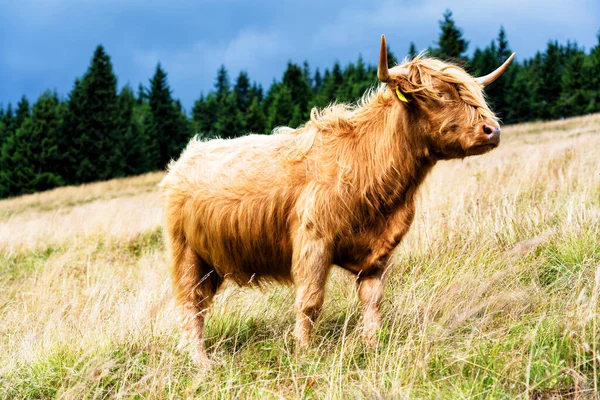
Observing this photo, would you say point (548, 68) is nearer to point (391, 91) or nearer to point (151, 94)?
point (151, 94)

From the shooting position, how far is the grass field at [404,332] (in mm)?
2740

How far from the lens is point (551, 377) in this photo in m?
2.57

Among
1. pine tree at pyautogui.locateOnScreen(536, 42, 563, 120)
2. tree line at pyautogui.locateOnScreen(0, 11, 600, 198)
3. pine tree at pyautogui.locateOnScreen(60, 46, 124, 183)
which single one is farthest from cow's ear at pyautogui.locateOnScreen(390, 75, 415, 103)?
pine tree at pyautogui.locateOnScreen(536, 42, 563, 120)

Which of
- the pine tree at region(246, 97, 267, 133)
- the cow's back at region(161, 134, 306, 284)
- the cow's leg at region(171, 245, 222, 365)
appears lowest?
the cow's leg at region(171, 245, 222, 365)

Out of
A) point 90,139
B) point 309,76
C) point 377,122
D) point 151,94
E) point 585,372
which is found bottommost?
point 585,372

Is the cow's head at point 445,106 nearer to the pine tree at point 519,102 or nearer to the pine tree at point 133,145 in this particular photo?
the pine tree at point 133,145

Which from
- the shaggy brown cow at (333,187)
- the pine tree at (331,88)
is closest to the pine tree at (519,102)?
the pine tree at (331,88)

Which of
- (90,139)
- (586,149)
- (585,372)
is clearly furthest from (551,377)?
(90,139)

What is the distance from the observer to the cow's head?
10.5 feet

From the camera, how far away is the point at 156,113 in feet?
152

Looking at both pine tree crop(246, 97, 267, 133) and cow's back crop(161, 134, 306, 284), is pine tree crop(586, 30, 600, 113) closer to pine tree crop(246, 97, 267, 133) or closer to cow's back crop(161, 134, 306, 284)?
pine tree crop(246, 97, 267, 133)

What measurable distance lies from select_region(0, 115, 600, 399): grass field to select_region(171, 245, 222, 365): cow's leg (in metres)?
0.14

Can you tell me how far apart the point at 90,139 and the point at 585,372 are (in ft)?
128

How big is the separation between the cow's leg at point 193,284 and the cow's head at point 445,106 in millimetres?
1853
